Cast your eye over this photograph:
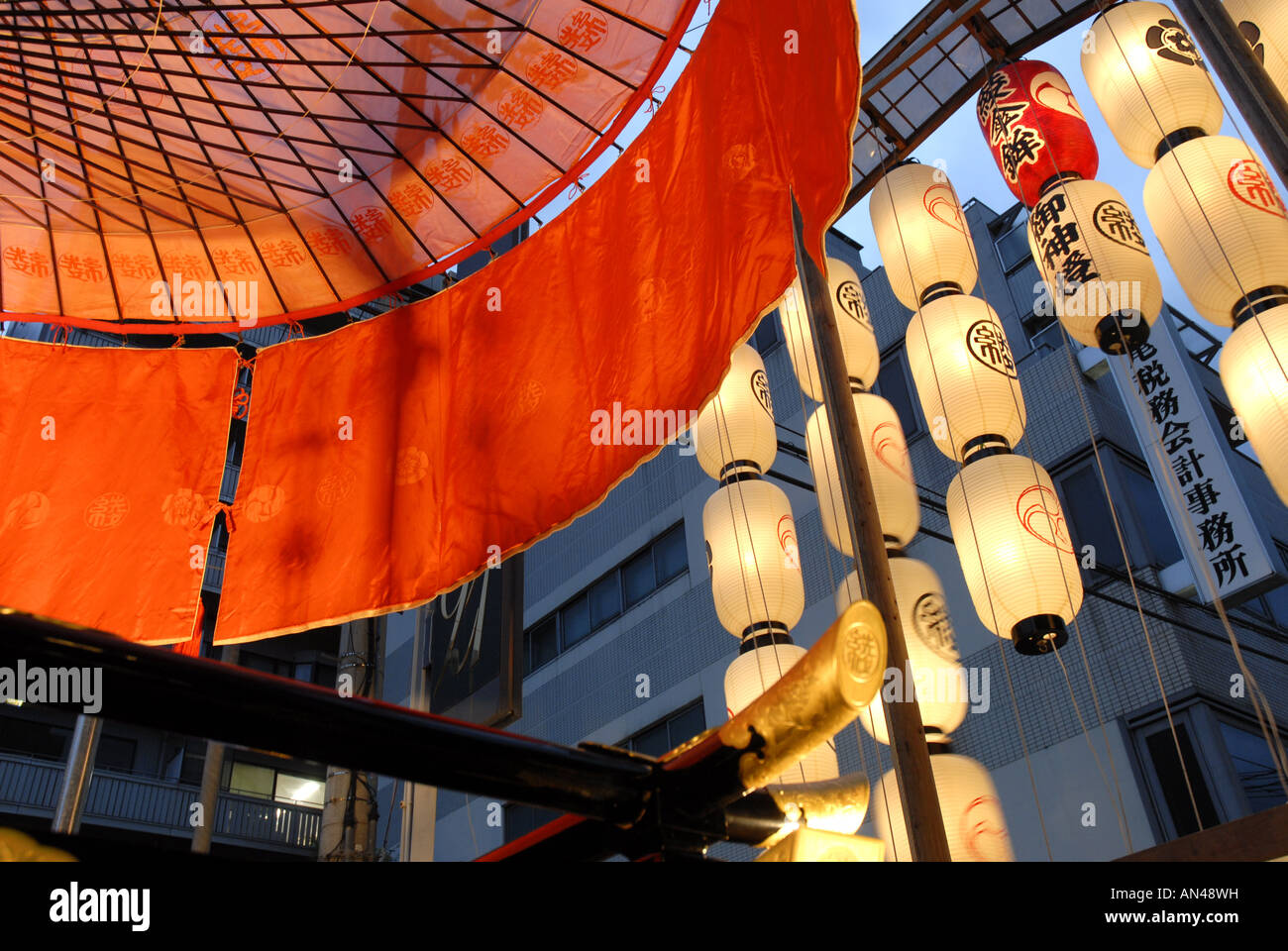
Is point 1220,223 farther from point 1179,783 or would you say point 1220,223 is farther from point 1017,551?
point 1179,783

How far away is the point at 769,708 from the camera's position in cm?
147

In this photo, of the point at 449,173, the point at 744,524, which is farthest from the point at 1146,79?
the point at 449,173

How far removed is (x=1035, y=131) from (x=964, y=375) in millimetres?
1482

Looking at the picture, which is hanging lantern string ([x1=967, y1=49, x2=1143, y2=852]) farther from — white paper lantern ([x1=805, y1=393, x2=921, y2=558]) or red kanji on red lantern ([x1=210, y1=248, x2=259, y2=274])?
red kanji on red lantern ([x1=210, y1=248, x2=259, y2=274])

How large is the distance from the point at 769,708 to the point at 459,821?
16674mm

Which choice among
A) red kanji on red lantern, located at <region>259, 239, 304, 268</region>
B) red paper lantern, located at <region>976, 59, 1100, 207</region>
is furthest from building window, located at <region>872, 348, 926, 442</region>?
red kanji on red lantern, located at <region>259, 239, 304, 268</region>

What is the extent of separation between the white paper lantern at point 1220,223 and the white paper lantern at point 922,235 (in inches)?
56.9

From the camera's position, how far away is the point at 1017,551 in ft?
17.4

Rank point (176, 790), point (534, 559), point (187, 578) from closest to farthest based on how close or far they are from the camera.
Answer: point (187, 578)
point (176, 790)
point (534, 559)

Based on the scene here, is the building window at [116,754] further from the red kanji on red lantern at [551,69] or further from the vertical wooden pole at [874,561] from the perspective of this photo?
the vertical wooden pole at [874,561]

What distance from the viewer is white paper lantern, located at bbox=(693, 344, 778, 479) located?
658 centimetres
